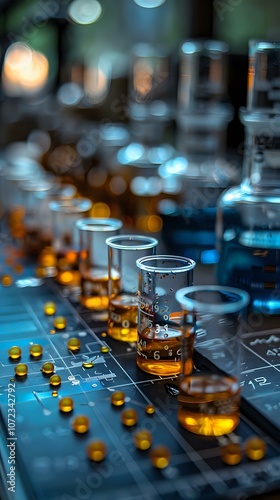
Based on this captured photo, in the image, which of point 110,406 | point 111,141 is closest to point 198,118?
point 111,141

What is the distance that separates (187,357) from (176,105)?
124cm

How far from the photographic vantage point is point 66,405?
840 mm

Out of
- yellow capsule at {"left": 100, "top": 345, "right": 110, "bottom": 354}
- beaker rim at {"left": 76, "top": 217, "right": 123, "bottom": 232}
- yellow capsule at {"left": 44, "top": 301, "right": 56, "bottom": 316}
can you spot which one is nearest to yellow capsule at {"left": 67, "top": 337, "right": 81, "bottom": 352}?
yellow capsule at {"left": 100, "top": 345, "right": 110, "bottom": 354}

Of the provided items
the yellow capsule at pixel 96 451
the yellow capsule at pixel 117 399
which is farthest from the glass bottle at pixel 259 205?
the yellow capsule at pixel 96 451

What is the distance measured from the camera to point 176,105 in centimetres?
195

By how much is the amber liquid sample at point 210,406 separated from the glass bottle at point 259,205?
35cm

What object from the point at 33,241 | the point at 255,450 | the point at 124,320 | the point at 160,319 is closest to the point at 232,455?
the point at 255,450

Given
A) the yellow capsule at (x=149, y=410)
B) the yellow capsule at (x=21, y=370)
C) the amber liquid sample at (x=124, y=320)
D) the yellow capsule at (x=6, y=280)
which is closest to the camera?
the yellow capsule at (x=149, y=410)

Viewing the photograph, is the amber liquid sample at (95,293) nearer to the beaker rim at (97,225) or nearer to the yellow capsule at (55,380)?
the beaker rim at (97,225)

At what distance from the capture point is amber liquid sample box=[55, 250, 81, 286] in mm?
1359

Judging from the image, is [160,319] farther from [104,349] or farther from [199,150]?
[199,150]

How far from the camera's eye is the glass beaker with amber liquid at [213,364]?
2.58 feet

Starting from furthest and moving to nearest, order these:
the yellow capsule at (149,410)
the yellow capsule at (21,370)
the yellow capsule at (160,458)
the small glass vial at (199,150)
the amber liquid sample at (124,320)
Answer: the small glass vial at (199,150)
the amber liquid sample at (124,320)
the yellow capsule at (21,370)
the yellow capsule at (149,410)
the yellow capsule at (160,458)

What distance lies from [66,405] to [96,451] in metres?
0.12
